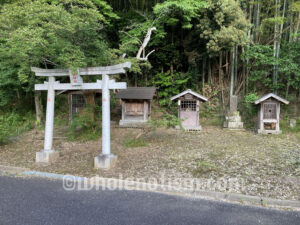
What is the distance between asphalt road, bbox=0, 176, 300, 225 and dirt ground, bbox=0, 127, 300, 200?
2.42 ft

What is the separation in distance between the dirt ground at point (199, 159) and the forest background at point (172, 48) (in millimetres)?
2714

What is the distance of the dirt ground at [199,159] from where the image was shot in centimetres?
432

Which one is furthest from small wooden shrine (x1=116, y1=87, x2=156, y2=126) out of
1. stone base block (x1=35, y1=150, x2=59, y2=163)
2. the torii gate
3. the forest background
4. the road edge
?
the road edge

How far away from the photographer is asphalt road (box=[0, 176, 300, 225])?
115 inches

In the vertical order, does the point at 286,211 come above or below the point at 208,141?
below

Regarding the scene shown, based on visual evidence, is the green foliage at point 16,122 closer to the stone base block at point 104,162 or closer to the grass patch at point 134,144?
the grass patch at point 134,144

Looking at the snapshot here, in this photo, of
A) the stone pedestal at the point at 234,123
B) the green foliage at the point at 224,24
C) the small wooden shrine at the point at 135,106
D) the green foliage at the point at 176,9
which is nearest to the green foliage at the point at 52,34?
the small wooden shrine at the point at 135,106

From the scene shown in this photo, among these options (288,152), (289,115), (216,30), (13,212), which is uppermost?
(216,30)

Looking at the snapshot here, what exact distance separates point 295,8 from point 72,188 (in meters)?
13.5

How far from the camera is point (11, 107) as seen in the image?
13.1 m

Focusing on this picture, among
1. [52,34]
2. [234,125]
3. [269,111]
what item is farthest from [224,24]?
[52,34]

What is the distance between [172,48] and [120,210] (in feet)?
42.6

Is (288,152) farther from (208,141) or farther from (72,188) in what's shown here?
(72,188)

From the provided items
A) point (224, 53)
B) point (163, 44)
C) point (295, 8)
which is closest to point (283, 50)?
point (295, 8)
